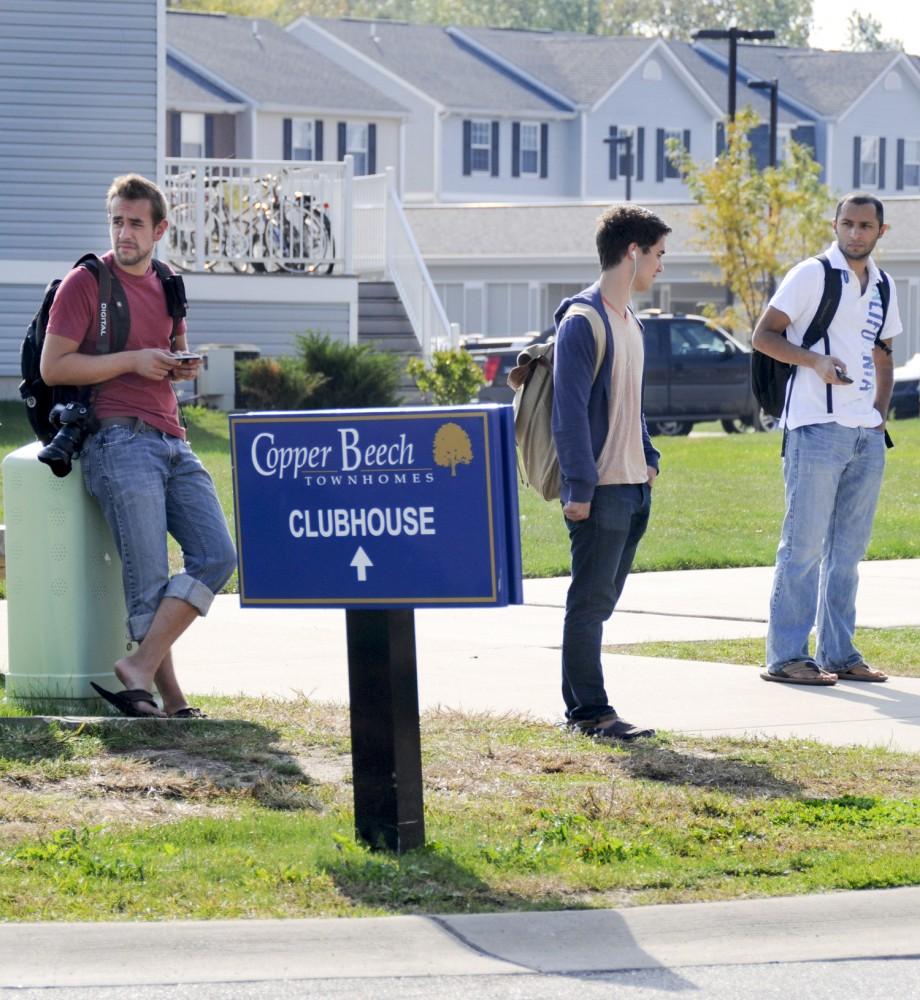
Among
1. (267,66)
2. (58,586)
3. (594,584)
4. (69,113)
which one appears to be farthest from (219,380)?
(267,66)

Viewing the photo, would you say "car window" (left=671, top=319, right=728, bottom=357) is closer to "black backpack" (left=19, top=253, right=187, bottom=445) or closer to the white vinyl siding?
the white vinyl siding

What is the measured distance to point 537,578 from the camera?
38.9 ft

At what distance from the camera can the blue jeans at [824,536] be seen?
8008mm

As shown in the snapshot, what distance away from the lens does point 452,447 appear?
16.9 ft

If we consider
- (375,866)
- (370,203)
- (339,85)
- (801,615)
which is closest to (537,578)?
(801,615)

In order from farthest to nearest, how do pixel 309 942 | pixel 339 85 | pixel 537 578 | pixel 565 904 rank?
pixel 339 85 → pixel 537 578 → pixel 565 904 → pixel 309 942

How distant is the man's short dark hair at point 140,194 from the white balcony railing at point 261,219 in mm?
16358

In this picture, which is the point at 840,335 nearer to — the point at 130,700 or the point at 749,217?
the point at 130,700

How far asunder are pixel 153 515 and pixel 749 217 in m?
28.2

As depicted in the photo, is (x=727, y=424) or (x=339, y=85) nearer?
(x=727, y=424)

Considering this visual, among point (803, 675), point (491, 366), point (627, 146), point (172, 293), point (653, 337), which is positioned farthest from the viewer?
point (627, 146)

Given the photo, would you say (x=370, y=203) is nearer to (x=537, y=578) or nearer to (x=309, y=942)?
(x=537, y=578)

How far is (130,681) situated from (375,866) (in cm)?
195

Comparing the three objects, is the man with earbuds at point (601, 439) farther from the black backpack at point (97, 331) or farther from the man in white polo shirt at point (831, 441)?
the black backpack at point (97, 331)
